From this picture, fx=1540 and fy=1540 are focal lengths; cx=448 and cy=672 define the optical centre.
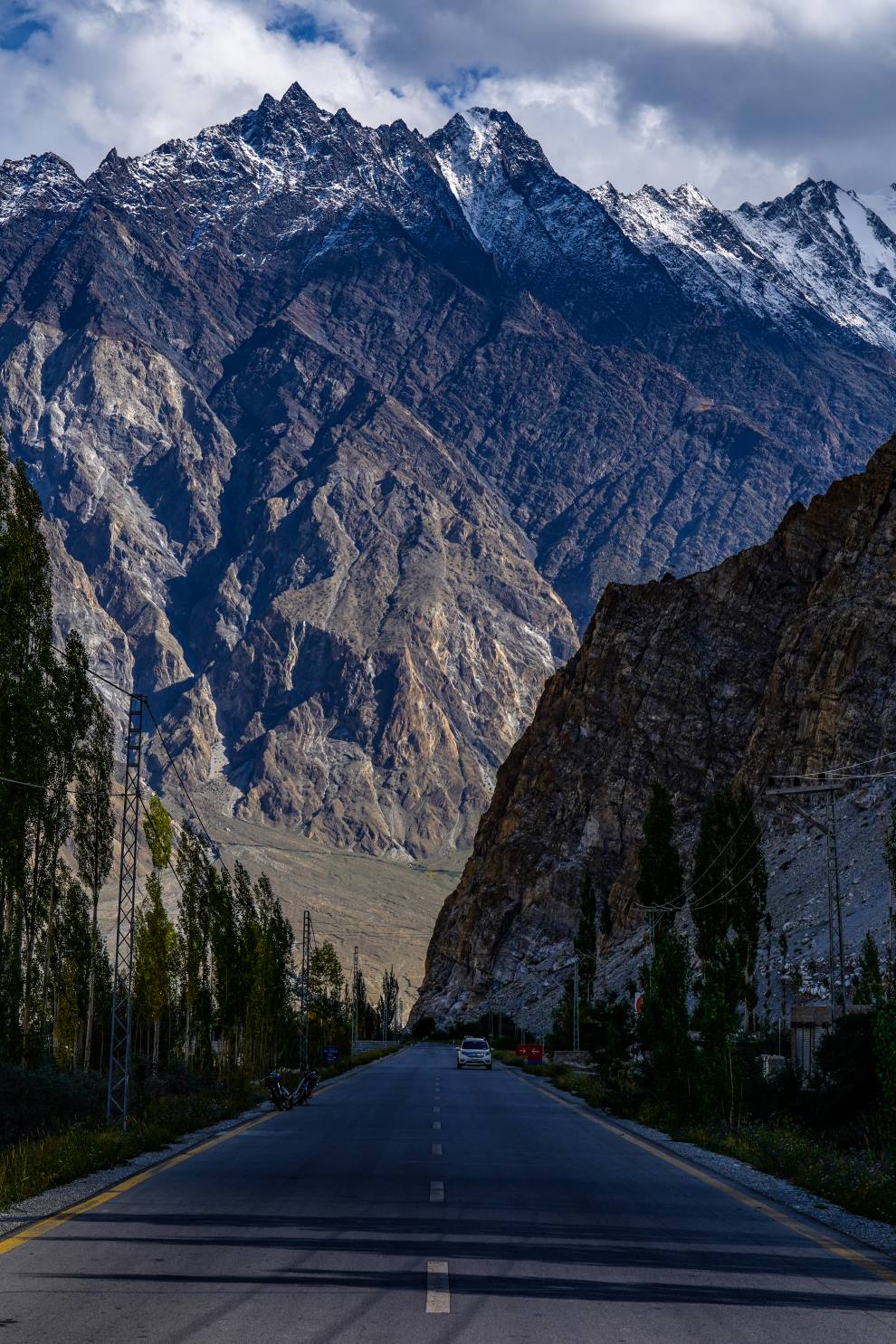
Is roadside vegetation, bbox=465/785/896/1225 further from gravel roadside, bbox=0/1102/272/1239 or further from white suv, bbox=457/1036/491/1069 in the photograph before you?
gravel roadside, bbox=0/1102/272/1239

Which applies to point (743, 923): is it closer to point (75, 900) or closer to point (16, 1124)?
point (75, 900)

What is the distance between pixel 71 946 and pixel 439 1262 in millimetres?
41914

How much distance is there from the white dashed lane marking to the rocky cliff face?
93.4 metres

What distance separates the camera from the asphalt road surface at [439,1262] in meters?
10.4

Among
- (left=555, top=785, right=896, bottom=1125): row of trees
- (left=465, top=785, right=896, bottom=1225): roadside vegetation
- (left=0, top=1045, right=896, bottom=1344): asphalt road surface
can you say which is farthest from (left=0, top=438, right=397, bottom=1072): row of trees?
(left=555, top=785, right=896, bottom=1125): row of trees

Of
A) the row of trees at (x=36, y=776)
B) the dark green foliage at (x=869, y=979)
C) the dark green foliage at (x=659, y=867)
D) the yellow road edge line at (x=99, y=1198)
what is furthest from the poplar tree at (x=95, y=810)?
the dark green foliage at (x=659, y=867)

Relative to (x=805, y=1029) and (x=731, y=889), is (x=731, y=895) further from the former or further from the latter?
(x=805, y=1029)

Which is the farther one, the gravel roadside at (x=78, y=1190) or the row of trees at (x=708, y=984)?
the row of trees at (x=708, y=984)

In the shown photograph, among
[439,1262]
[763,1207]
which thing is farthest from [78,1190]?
[763,1207]

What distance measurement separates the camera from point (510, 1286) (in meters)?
11.9

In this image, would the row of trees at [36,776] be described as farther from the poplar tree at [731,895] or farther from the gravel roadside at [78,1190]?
the poplar tree at [731,895]

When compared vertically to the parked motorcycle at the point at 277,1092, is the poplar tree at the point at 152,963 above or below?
above

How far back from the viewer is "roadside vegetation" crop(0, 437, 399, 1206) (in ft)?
83.8

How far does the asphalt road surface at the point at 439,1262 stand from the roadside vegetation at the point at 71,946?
9.45 feet
